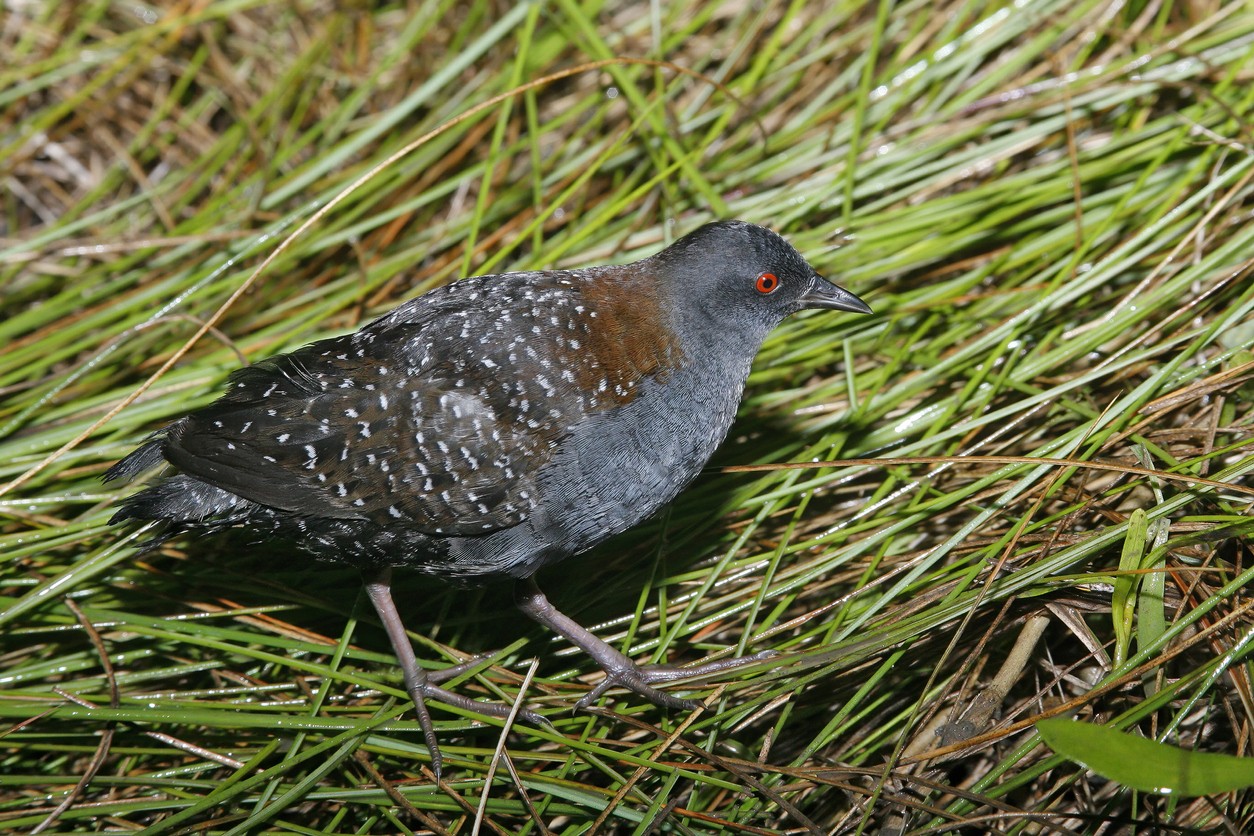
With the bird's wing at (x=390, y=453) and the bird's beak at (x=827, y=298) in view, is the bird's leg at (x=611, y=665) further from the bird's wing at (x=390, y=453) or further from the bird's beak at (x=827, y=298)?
the bird's beak at (x=827, y=298)

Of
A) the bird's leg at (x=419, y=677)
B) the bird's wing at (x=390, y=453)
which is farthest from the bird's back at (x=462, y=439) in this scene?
the bird's leg at (x=419, y=677)

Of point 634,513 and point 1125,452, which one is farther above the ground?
point 634,513

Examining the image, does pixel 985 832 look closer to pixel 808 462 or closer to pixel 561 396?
pixel 808 462

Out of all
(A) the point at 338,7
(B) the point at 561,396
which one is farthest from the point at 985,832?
(A) the point at 338,7

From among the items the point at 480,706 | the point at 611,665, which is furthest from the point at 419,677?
the point at 611,665

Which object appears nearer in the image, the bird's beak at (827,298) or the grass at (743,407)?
the grass at (743,407)

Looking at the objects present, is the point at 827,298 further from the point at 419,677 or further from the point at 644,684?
the point at 419,677
